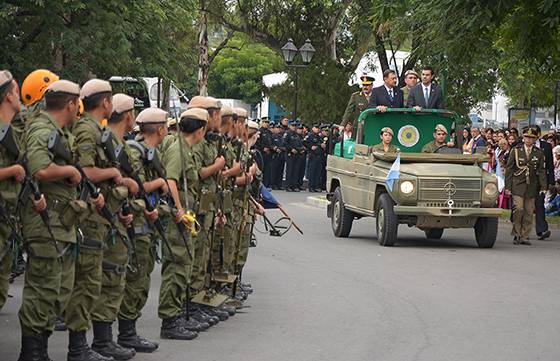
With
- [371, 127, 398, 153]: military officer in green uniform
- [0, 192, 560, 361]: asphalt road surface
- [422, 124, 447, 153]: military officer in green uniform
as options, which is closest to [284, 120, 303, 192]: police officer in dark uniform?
[0, 192, 560, 361]: asphalt road surface

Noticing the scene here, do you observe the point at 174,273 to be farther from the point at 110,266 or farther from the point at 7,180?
the point at 7,180

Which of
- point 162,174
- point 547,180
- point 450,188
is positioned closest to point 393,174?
point 450,188

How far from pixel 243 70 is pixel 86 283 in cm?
7424

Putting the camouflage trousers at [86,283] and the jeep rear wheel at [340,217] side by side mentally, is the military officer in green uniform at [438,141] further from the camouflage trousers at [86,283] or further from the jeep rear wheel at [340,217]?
the camouflage trousers at [86,283]

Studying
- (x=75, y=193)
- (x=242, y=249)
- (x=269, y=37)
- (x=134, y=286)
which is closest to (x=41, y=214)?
(x=75, y=193)

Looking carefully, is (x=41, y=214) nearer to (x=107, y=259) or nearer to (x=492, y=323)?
(x=107, y=259)

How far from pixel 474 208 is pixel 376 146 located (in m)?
1.98

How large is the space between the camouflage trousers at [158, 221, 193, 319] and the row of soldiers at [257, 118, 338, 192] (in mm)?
27685

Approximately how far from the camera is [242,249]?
13430 millimetres

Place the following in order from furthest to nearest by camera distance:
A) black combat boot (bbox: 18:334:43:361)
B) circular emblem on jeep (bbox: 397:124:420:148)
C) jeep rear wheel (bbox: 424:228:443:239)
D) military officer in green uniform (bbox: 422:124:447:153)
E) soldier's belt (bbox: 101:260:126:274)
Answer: jeep rear wheel (bbox: 424:228:443:239) < circular emblem on jeep (bbox: 397:124:420:148) < military officer in green uniform (bbox: 422:124:447:153) < soldier's belt (bbox: 101:260:126:274) < black combat boot (bbox: 18:334:43:361)

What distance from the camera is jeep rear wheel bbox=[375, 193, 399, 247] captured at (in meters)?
19.6

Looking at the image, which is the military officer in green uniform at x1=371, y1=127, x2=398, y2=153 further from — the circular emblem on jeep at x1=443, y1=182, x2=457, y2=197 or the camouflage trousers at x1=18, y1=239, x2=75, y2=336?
the camouflage trousers at x1=18, y1=239, x2=75, y2=336

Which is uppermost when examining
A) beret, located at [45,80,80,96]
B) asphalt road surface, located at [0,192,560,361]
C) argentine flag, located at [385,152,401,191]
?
beret, located at [45,80,80,96]

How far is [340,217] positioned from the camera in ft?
70.7
